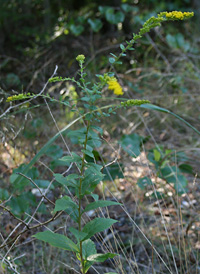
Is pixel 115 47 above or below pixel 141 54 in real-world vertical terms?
above

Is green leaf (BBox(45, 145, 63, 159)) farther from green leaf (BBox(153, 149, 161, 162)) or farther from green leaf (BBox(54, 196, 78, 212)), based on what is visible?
green leaf (BBox(54, 196, 78, 212))

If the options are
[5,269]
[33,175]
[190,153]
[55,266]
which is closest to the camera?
[5,269]

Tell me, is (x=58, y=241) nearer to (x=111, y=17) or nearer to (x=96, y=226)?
(x=96, y=226)

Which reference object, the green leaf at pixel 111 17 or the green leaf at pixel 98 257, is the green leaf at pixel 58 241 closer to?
the green leaf at pixel 98 257

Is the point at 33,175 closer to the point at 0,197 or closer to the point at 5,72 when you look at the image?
the point at 0,197

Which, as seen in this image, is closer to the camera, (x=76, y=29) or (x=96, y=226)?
(x=96, y=226)

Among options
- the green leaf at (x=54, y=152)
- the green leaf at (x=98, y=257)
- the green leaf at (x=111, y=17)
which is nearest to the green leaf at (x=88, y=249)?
the green leaf at (x=98, y=257)

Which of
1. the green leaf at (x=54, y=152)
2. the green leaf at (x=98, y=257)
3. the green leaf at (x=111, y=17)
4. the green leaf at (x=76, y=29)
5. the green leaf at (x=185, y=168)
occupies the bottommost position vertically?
the green leaf at (x=185, y=168)

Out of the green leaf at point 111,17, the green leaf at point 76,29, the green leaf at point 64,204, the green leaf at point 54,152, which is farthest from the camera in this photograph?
the green leaf at point 76,29

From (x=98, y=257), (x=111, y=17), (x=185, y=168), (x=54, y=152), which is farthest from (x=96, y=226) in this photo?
(x=111, y=17)

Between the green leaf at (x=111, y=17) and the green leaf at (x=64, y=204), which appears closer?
the green leaf at (x=64, y=204)

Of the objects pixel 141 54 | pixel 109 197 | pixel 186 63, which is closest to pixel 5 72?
pixel 141 54

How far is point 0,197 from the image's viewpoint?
151 centimetres

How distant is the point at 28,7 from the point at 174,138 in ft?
11.1
